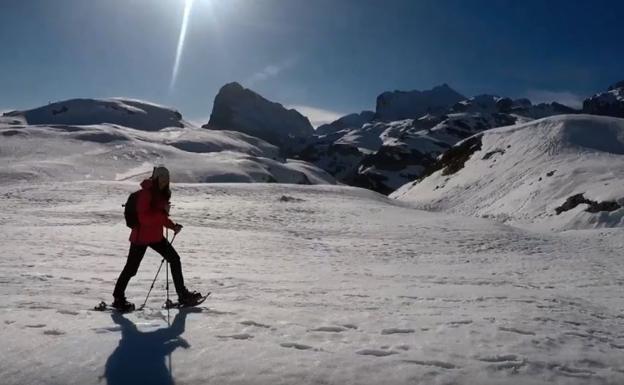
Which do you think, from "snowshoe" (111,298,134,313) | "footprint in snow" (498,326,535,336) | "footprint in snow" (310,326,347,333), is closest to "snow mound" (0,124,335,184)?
"snowshoe" (111,298,134,313)

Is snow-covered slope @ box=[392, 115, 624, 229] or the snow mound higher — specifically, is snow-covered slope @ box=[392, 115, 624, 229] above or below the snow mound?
below

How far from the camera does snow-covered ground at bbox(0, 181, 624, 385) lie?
5641 millimetres

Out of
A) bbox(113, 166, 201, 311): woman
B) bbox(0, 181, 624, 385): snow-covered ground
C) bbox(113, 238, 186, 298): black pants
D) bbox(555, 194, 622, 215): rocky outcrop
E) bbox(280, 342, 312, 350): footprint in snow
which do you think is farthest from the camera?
bbox(555, 194, 622, 215): rocky outcrop

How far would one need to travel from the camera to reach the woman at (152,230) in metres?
7.55

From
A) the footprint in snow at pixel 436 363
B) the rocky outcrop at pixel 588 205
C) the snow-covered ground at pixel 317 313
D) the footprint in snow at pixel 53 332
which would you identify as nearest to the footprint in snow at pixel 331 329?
the snow-covered ground at pixel 317 313

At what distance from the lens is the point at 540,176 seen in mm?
36938

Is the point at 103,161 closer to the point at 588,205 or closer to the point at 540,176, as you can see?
the point at 540,176

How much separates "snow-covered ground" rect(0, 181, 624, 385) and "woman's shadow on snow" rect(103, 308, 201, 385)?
0.02 meters

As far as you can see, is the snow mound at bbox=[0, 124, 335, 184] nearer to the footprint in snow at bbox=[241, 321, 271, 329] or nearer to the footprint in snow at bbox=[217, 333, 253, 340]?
the footprint in snow at bbox=[241, 321, 271, 329]

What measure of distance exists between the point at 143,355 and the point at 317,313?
9.89ft

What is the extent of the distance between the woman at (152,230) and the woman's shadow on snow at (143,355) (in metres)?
0.81

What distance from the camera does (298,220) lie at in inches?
1065

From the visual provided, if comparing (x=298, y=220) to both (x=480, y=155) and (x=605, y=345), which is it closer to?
(x=605, y=345)

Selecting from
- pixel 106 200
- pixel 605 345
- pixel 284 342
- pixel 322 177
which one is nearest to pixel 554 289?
pixel 605 345
